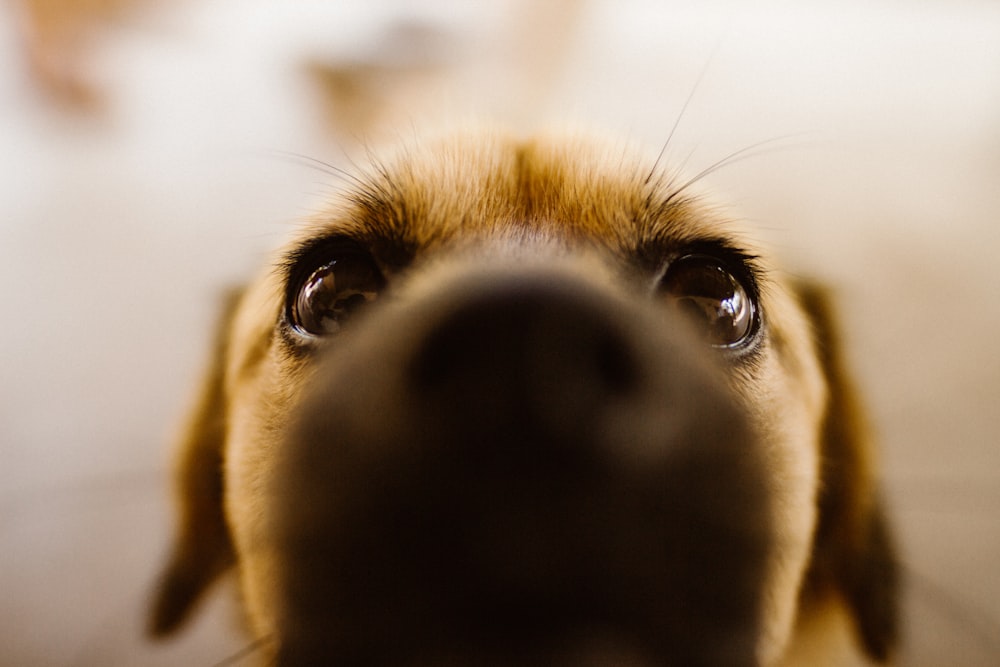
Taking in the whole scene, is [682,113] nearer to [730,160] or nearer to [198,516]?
[730,160]

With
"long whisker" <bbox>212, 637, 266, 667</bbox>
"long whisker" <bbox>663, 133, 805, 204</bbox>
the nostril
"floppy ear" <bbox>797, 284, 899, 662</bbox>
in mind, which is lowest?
"long whisker" <bbox>212, 637, 266, 667</bbox>

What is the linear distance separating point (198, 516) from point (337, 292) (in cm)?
41

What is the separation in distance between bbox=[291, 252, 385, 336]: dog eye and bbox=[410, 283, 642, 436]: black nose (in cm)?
27

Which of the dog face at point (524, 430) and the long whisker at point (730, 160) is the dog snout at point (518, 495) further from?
the long whisker at point (730, 160)

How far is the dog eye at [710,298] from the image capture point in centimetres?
73

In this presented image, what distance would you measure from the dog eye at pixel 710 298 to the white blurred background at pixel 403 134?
0.38 feet

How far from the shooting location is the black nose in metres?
0.44

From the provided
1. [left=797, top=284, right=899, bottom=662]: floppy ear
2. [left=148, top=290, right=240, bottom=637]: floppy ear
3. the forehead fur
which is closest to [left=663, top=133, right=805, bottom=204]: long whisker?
the forehead fur

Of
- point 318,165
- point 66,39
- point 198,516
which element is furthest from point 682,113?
point 66,39

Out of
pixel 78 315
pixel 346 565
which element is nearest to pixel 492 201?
pixel 346 565

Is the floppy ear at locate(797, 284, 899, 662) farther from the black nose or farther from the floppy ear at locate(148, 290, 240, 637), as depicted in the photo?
the floppy ear at locate(148, 290, 240, 637)

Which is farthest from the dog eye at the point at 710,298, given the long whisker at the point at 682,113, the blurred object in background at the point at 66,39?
the blurred object in background at the point at 66,39

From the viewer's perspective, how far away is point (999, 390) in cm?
90

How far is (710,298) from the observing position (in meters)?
0.74
